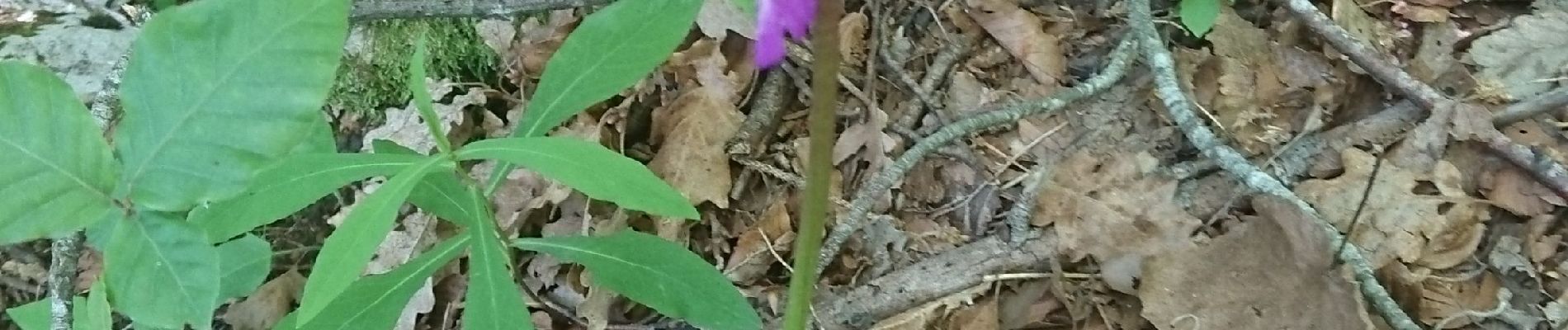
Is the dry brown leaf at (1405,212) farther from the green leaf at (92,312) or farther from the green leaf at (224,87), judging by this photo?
the green leaf at (92,312)

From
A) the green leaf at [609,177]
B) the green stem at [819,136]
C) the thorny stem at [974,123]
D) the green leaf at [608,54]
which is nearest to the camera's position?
the green stem at [819,136]

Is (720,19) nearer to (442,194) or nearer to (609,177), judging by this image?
(442,194)

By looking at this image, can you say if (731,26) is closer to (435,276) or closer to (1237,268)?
(435,276)

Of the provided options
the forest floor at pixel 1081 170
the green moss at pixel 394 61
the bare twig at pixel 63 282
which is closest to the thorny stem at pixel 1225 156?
the forest floor at pixel 1081 170

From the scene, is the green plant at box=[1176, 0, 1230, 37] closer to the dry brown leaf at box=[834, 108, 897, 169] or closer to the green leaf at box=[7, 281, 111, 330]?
the dry brown leaf at box=[834, 108, 897, 169]

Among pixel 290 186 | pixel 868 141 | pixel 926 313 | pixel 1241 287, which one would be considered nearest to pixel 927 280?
pixel 926 313

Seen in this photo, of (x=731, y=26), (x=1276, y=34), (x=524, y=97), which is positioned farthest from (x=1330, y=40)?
(x=524, y=97)
